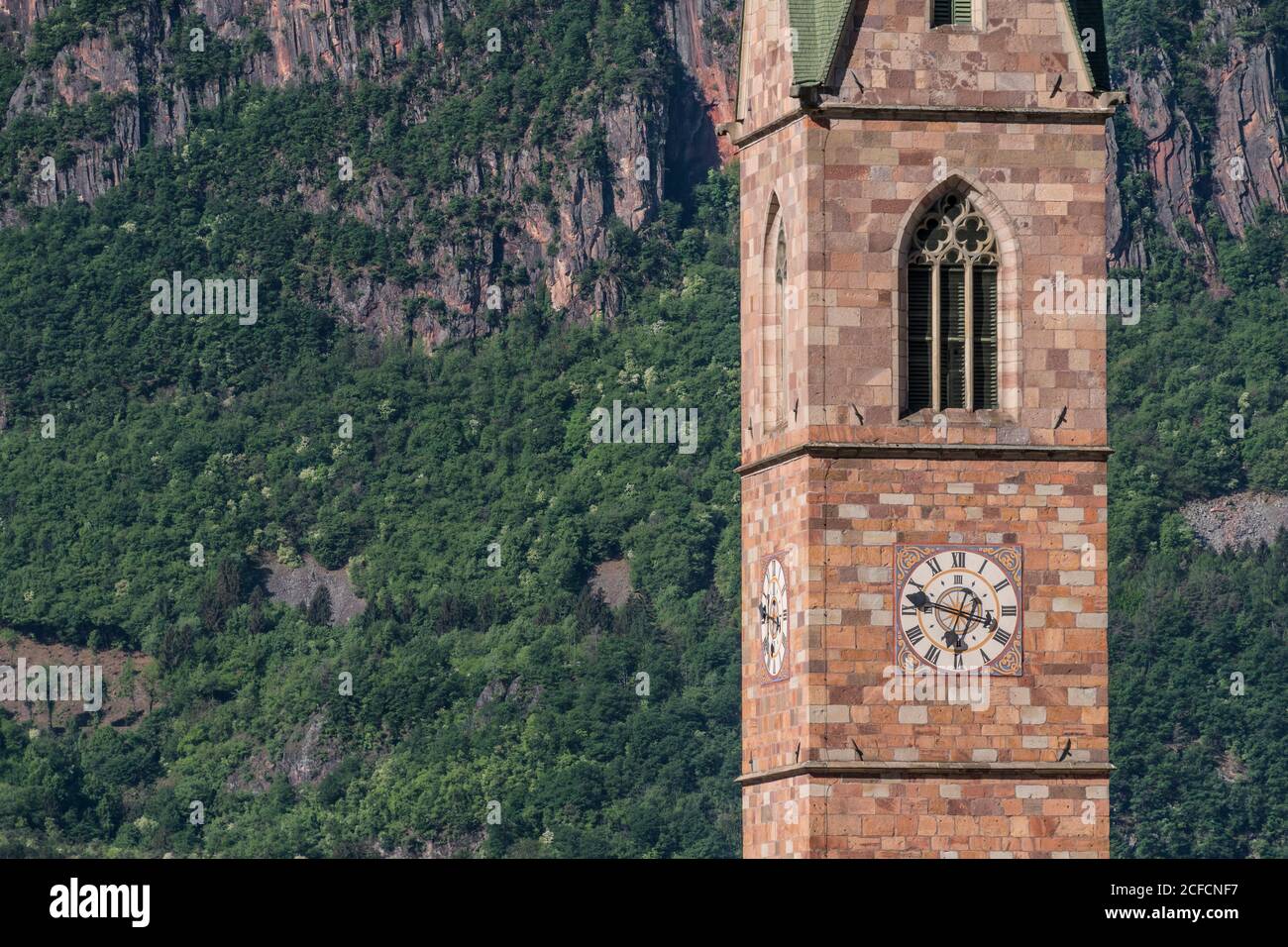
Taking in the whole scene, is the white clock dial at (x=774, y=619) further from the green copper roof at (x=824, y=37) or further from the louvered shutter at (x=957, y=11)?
the louvered shutter at (x=957, y=11)

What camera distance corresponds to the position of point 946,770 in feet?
242

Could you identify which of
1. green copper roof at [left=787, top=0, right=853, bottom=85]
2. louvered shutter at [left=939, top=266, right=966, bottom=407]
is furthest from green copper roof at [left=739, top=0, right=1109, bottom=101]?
louvered shutter at [left=939, top=266, right=966, bottom=407]

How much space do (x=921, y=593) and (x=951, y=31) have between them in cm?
916

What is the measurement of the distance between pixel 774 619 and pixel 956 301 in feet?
19.7

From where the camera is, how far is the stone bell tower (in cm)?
7394

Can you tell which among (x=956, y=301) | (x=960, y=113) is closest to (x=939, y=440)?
(x=956, y=301)

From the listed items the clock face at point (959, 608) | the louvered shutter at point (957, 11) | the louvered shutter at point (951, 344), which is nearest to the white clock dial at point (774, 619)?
the clock face at point (959, 608)

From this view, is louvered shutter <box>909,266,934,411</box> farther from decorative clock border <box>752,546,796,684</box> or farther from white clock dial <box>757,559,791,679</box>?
white clock dial <box>757,559,791,679</box>

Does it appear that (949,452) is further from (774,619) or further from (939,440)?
(774,619)

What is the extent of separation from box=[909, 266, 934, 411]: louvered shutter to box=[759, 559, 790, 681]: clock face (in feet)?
11.7

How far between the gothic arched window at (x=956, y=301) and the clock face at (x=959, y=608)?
2.66 meters
